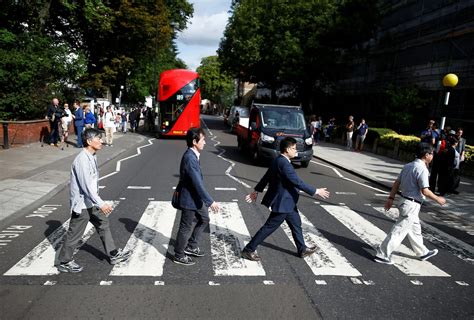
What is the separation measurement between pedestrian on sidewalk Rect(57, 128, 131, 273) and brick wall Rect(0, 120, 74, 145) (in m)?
12.1

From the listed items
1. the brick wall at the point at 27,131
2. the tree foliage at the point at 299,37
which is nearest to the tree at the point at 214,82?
the tree foliage at the point at 299,37

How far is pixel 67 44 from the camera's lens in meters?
23.1

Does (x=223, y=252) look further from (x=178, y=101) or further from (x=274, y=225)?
(x=178, y=101)

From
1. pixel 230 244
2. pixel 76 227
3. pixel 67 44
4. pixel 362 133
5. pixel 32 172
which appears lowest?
pixel 32 172

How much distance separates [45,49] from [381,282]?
19.5m

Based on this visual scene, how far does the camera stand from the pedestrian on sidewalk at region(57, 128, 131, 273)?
4719mm

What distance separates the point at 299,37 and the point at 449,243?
1135 inches

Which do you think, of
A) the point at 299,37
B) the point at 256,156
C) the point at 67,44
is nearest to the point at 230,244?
the point at 256,156

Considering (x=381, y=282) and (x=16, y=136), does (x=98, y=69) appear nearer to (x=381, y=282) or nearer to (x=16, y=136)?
(x=16, y=136)

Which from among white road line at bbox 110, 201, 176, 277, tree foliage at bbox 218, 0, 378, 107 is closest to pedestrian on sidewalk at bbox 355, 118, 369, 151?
tree foliage at bbox 218, 0, 378, 107

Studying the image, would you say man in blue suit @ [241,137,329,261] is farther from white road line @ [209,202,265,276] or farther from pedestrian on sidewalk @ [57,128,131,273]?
pedestrian on sidewalk @ [57,128,131,273]

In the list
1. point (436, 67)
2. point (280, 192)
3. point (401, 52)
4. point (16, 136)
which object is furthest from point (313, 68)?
point (280, 192)

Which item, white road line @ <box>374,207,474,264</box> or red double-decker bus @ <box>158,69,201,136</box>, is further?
red double-decker bus @ <box>158,69,201,136</box>

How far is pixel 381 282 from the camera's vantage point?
4.93 m
